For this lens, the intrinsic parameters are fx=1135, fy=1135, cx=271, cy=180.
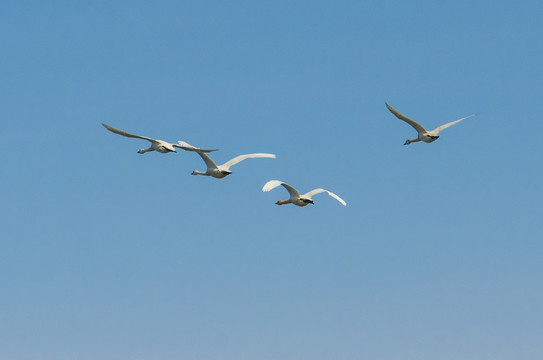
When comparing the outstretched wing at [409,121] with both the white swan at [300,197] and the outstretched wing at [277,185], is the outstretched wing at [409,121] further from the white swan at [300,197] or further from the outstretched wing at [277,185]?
the outstretched wing at [277,185]

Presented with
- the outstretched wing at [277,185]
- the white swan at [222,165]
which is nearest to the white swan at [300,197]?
the outstretched wing at [277,185]

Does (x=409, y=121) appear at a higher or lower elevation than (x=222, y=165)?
higher

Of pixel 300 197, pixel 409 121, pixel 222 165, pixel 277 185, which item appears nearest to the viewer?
pixel 277 185

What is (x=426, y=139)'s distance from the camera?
4764 inches

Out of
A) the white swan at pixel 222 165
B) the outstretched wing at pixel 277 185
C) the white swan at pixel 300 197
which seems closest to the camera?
the outstretched wing at pixel 277 185

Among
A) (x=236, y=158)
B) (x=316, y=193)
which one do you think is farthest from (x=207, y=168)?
(x=316, y=193)

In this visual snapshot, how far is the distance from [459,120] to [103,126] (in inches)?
1520

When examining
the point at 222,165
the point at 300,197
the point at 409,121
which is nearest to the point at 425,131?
the point at 409,121

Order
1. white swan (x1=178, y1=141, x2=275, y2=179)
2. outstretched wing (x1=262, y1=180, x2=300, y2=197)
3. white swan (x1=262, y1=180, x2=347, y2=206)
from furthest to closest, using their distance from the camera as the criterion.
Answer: white swan (x1=178, y1=141, x2=275, y2=179)
white swan (x1=262, y1=180, x2=347, y2=206)
outstretched wing (x1=262, y1=180, x2=300, y2=197)

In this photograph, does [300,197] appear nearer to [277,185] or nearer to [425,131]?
[277,185]

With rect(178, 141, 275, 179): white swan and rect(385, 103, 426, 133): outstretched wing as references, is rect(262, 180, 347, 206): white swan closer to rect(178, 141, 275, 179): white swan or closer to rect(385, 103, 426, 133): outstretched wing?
rect(178, 141, 275, 179): white swan

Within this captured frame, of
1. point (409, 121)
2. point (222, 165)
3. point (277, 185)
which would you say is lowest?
point (277, 185)

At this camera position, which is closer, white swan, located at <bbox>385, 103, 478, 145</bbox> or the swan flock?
the swan flock

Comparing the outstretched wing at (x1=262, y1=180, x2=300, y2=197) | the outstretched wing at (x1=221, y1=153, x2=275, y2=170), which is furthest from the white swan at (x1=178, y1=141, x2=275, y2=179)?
the outstretched wing at (x1=262, y1=180, x2=300, y2=197)
